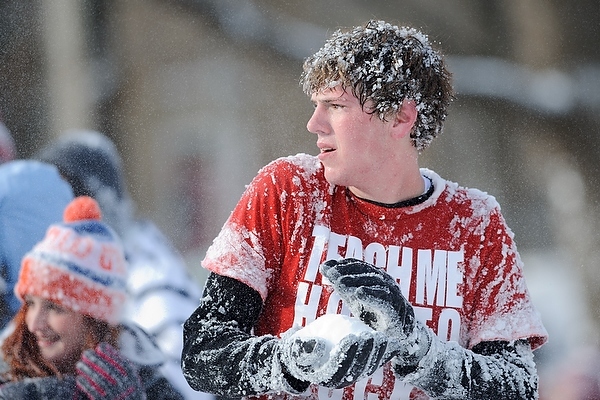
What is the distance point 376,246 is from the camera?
4.72ft

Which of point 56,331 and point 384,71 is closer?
point 384,71

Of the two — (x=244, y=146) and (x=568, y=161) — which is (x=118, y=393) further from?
(x=568, y=161)

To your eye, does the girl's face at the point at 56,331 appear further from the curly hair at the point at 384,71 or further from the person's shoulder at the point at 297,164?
the curly hair at the point at 384,71

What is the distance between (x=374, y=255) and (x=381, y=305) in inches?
9.7

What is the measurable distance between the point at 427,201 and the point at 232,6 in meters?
1.00

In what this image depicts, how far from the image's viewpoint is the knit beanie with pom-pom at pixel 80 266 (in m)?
2.04

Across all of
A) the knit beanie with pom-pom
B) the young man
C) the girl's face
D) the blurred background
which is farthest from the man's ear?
the girl's face

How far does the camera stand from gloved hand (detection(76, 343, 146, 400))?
201cm

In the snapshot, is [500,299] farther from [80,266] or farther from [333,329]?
[80,266]

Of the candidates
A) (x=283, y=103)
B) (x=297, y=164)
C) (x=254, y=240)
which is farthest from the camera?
(x=283, y=103)

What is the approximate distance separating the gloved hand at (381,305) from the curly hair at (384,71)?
→ 1.19 ft

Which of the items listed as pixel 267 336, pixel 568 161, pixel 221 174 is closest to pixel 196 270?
pixel 221 174

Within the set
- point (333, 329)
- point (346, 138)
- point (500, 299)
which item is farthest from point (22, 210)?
point (500, 299)

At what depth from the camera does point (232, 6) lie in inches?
85.6
